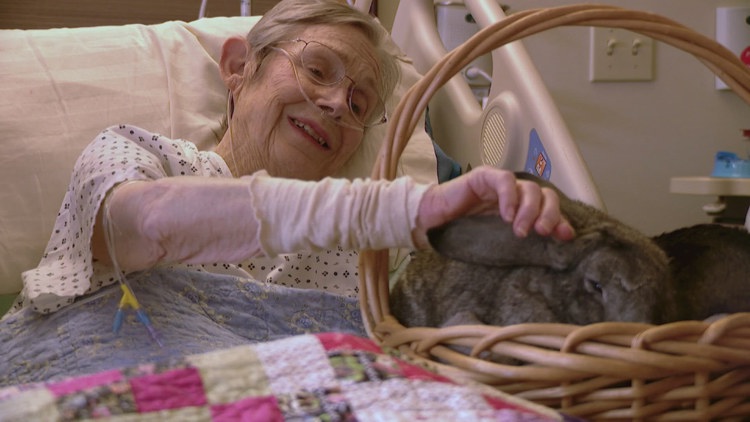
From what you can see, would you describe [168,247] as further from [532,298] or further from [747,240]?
[747,240]

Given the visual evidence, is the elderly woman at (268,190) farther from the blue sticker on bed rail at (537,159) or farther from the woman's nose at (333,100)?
the blue sticker on bed rail at (537,159)

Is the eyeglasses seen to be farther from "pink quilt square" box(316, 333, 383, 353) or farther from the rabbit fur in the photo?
"pink quilt square" box(316, 333, 383, 353)

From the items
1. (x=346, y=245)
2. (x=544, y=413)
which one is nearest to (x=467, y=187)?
(x=346, y=245)

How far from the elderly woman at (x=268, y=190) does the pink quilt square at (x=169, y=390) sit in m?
0.19

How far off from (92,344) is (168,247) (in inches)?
6.5

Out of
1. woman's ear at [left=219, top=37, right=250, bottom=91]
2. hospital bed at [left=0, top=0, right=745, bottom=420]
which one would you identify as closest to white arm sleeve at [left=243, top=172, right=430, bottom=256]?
hospital bed at [left=0, top=0, right=745, bottom=420]

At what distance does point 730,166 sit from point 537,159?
79cm

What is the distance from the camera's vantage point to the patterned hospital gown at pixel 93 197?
96 centimetres

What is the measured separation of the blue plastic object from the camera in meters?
1.87

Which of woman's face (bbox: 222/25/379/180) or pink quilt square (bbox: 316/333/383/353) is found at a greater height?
woman's face (bbox: 222/25/379/180)

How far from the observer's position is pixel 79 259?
1.01 m

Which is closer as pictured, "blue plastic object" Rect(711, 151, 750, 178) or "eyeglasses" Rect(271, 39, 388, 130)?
"eyeglasses" Rect(271, 39, 388, 130)

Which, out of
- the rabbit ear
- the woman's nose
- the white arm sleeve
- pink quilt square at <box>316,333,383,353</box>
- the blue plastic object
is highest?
the woman's nose

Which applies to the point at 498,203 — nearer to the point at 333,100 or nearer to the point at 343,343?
the point at 343,343
